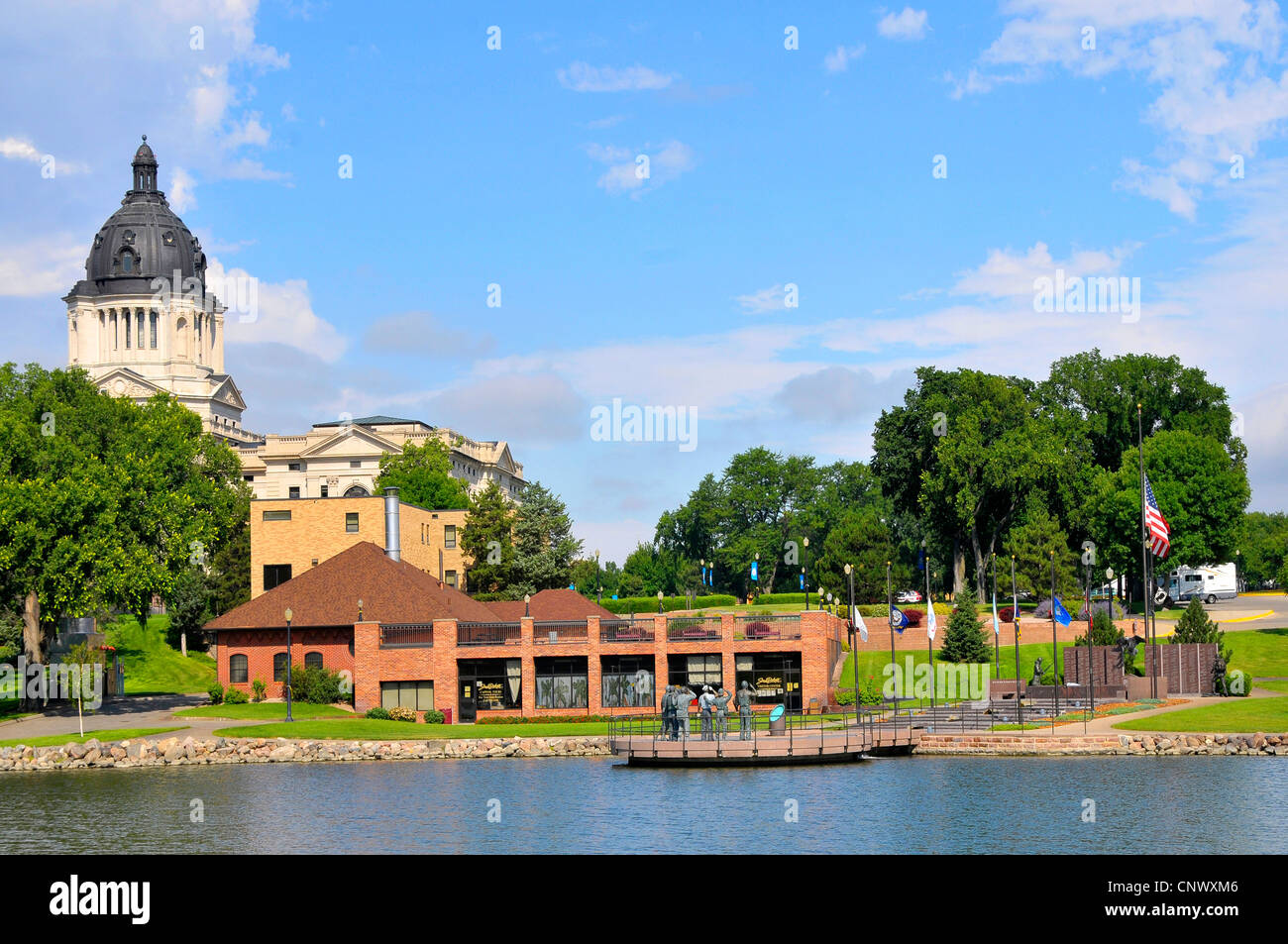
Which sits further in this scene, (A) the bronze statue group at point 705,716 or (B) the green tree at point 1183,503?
(B) the green tree at point 1183,503

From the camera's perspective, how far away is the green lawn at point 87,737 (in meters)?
57.1

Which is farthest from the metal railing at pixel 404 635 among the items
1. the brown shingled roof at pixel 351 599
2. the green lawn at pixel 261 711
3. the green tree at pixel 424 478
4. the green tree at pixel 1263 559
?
the green tree at pixel 1263 559

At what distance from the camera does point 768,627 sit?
69688mm

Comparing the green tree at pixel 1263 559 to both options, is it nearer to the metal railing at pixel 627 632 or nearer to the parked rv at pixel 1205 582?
the parked rv at pixel 1205 582

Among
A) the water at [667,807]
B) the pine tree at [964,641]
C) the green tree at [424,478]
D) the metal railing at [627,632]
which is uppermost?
the green tree at [424,478]

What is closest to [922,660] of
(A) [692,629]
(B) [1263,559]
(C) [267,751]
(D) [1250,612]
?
(A) [692,629]

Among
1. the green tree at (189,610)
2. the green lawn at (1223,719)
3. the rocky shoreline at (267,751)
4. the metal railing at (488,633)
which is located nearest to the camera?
the green lawn at (1223,719)

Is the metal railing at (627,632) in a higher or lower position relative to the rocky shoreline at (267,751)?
higher

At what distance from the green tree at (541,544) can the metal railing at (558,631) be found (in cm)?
3084

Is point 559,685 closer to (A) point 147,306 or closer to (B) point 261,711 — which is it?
(B) point 261,711

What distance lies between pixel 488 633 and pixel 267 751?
16058 mm

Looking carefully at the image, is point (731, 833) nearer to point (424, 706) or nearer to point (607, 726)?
point (607, 726)

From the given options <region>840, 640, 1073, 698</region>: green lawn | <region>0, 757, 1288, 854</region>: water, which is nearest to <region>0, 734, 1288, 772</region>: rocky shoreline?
<region>0, 757, 1288, 854</region>: water

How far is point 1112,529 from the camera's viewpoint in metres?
105
